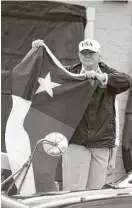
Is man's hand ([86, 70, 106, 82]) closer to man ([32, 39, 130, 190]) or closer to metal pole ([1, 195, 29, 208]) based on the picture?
man ([32, 39, 130, 190])

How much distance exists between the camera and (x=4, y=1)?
861 cm

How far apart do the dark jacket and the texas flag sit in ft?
0.20

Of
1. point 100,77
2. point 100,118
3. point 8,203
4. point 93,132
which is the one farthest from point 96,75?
point 8,203

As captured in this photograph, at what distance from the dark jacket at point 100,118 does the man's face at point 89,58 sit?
101 millimetres

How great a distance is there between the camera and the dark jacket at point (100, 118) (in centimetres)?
624

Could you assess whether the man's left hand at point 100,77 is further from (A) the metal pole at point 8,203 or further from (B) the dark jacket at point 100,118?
(A) the metal pole at point 8,203

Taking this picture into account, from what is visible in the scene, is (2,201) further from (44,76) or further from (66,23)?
(66,23)

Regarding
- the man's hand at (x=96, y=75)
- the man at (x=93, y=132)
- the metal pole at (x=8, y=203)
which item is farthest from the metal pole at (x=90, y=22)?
the metal pole at (x=8, y=203)

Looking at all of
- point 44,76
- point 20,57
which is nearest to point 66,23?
point 20,57

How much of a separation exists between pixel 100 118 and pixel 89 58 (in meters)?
0.56

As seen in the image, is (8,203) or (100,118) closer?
(8,203)

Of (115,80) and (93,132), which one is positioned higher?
(115,80)

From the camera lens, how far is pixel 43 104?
6.23 m

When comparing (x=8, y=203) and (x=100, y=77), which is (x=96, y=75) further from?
(x=8, y=203)
